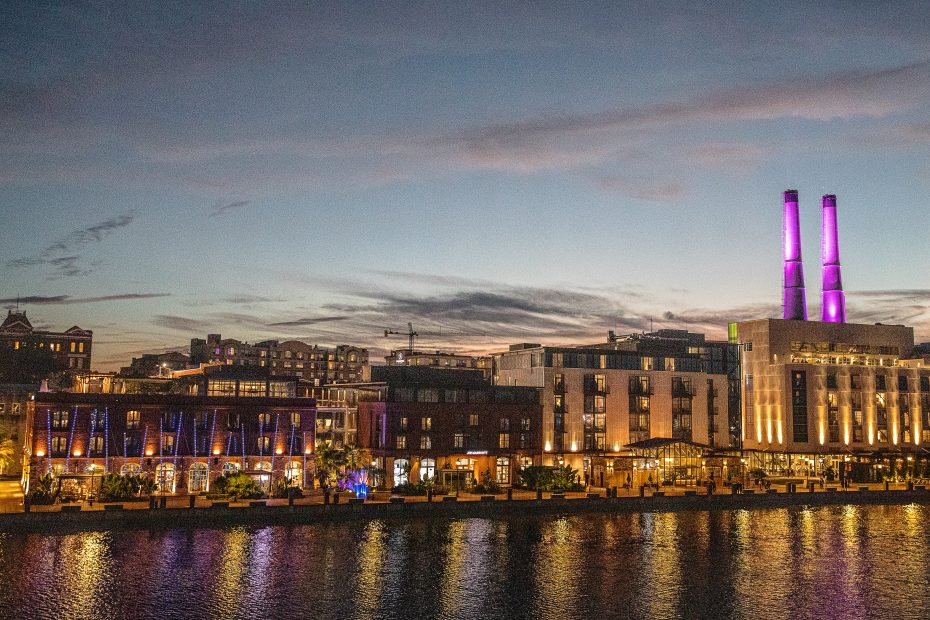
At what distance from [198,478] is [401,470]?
2207cm

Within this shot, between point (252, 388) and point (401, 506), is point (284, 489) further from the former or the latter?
point (252, 388)

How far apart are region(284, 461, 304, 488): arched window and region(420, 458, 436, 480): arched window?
1366 centimetres

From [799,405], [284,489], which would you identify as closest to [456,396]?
[284,489]

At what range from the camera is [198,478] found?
96188 mm

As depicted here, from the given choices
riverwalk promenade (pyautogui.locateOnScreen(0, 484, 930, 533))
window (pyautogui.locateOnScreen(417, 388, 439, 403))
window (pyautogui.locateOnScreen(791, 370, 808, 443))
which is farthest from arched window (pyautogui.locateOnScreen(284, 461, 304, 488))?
window (pyautogui.locateOnScreen(791, 370, 808, 443))

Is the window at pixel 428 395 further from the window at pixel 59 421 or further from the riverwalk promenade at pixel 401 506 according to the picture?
the window at pixel 59 421

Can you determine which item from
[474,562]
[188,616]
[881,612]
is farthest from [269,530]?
[881,612]

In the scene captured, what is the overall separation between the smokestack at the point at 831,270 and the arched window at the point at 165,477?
9857 cm

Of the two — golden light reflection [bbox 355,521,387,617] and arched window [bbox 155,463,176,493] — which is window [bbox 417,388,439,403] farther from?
arched window [bbox 155,463,176,493]

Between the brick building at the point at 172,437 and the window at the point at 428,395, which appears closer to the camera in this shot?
the brick building at the point at 172,437

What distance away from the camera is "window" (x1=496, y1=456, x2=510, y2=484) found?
111688mm

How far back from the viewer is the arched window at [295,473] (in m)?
99.9

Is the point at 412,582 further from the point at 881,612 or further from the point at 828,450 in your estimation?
the point at 828,450

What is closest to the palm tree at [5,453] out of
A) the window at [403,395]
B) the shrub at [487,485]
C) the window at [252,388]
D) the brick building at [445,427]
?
the window at [252,388]
